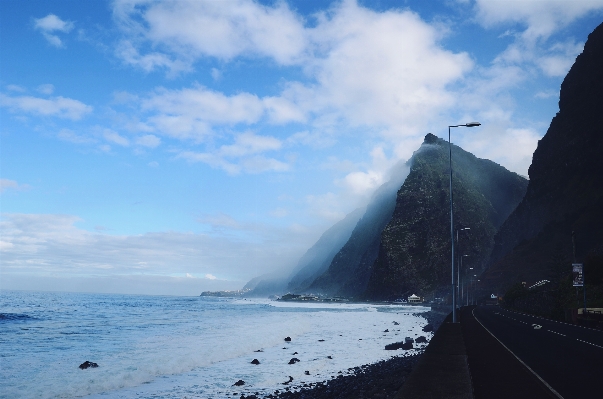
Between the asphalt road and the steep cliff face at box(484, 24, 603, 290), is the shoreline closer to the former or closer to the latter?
the asphalt road

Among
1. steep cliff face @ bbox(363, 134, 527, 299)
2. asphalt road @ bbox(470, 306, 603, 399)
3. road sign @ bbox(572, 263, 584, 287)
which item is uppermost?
steep cliff face @ bbox(363, 134, 527, 299)

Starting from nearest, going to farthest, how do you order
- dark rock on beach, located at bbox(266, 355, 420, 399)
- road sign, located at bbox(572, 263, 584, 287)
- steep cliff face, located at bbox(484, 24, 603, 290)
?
Answer: dark rock on beach, located at bbox(266, 355, 420, 399) < road sign, located at bbox(572, 263, 584, 287) < steep cliff face, located at bbox(484, 24, 603, 290)

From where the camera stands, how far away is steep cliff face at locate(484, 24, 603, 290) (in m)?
106

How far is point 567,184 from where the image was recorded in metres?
117

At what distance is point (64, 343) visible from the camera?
36.5m

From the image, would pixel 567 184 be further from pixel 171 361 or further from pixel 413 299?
pixel 171 361

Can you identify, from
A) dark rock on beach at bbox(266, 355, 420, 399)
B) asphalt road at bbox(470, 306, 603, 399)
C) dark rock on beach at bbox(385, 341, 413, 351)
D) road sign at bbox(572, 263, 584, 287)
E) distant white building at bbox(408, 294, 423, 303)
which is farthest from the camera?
distant white building at bbox(408, 294, 423, 303)

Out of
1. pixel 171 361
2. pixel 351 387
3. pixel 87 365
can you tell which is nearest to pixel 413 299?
pixel 171 361

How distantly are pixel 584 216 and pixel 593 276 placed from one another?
52.7 m

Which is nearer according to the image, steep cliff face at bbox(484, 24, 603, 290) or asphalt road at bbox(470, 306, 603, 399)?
asphalt road at bbox(470, 306, 603, 399)

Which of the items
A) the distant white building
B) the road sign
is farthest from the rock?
the distant white building

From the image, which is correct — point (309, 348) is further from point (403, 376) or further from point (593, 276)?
point (593, 276)

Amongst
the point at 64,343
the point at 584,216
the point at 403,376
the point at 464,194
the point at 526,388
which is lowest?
the point at 64,343

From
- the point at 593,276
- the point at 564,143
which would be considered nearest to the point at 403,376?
the point at 593,276
